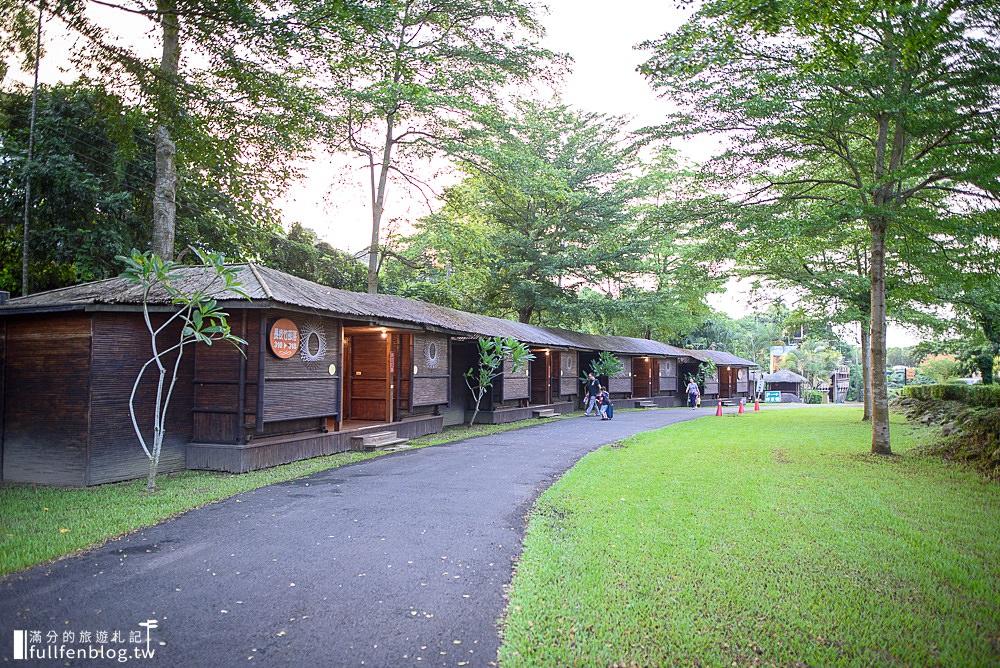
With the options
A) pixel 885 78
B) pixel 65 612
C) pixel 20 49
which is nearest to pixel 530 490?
pixel 65 612

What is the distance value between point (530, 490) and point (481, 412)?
10.3m

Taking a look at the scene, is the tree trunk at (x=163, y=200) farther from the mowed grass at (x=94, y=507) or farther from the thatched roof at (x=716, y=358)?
the thatched roof at (x=716, y=358)

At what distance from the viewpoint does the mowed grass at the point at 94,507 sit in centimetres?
533

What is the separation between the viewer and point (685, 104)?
11.1m

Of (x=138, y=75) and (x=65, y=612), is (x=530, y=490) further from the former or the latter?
(x=138, y=75)

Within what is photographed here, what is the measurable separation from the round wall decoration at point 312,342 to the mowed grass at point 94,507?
193 cm

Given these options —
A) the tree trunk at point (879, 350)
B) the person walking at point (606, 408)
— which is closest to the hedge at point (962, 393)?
the tree trunk at point (879, 350)

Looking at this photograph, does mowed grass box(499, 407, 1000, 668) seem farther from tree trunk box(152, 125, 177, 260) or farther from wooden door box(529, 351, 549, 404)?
wooden door box(529, 351, 549, 404)

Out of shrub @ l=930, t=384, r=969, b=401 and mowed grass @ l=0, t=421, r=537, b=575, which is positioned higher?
shrub @ l=930, t=384, r=969, b=401

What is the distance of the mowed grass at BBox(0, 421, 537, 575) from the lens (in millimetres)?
5332

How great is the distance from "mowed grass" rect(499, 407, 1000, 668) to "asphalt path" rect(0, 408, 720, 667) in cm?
44

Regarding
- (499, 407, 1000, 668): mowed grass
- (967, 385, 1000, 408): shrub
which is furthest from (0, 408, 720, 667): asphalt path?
(967, 385, 1000, 408): shrub

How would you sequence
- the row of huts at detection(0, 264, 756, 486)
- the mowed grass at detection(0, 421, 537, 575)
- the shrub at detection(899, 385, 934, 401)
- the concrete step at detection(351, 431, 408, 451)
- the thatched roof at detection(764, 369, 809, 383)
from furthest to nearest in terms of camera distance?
1. the thatched roof at detection(764, 369, 809, 383)
2. the shrub at detection(899, 385, 934, 401)
3. the concrete step at detection(351, 431, 408, 451)
4. the row of huts at detection(0, 264, 756, 486)
5. the mowed grass at detection(0, 421, 537, 575)

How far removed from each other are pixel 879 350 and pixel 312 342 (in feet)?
35.5
